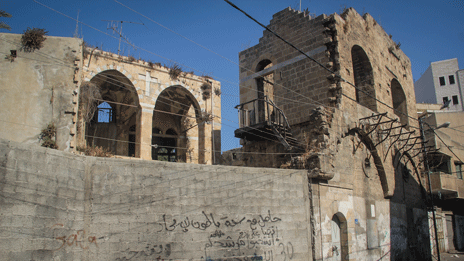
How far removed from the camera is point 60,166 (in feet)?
21.3

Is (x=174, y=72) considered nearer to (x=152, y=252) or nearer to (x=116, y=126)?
(x=116, y=126)

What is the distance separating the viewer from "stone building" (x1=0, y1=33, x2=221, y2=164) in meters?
9.66

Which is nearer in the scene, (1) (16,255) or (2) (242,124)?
(1) (16,255)

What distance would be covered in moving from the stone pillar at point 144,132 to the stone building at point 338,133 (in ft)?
13.1

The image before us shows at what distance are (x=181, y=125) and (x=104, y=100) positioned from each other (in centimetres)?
486

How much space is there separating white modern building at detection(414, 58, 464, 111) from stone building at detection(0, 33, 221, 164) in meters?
33.9

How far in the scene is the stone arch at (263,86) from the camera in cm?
1569

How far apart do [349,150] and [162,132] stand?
34.6 ft

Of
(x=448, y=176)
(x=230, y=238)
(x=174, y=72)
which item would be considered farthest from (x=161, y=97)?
(x=448, y=176)

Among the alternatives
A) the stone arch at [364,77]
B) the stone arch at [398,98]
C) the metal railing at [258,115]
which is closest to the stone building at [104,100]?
the metal railing at [258,115]

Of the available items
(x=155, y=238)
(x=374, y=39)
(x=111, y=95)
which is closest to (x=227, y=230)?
(x=155, y=238)

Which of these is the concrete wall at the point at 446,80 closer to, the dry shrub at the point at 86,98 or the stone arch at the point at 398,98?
the stone arch at the point at 398,98

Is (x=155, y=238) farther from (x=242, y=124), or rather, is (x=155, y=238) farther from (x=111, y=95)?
(x=111, y=95)

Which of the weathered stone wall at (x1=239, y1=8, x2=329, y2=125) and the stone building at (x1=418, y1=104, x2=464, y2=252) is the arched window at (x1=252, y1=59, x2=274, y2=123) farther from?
the stone building at (x1=418, y1=104, x2=464, y2=252)
